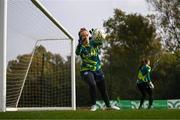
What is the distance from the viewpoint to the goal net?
13328 mm

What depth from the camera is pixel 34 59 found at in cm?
1880

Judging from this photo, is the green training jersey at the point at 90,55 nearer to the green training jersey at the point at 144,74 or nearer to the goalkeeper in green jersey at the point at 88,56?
the goalkeeper in green jersey at the point at 88,56

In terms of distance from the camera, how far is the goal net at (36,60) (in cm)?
1333

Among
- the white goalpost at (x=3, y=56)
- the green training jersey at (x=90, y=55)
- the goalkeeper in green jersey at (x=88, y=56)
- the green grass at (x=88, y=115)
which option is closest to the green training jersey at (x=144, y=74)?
the goalkeeper in green jersey at (x=88, y=56)

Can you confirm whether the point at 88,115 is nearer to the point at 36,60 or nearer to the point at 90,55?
the point at 90,55

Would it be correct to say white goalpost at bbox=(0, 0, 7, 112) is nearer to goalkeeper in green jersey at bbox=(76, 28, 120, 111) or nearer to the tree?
goalkeeper in green jersey at bbox=(76, 28, 120, 111)

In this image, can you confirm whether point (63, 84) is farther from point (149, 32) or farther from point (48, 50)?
point (149, 32)

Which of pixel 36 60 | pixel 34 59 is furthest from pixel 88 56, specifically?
pixel 36 60

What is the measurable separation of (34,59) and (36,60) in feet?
0.89

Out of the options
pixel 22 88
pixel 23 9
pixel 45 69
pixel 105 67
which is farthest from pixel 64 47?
pixel 105 67

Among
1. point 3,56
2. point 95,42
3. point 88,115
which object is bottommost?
point 88,115

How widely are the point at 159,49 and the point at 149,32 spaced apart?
184cm

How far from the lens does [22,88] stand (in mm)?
15828

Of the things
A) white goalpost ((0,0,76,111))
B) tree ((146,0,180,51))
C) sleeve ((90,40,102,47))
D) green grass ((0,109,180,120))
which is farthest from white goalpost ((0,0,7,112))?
tree ((146,0,180,51))
